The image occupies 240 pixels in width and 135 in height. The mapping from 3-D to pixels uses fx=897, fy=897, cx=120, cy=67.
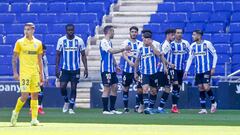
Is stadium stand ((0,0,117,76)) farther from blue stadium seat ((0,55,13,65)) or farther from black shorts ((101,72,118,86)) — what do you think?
black shorts ((101,72,118,86))

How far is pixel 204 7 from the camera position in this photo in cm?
3275

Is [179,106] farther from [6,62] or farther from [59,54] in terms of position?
[6,62]

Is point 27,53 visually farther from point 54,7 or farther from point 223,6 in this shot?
point 54,7

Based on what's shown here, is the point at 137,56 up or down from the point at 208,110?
up

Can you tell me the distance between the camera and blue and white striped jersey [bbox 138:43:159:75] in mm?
24750

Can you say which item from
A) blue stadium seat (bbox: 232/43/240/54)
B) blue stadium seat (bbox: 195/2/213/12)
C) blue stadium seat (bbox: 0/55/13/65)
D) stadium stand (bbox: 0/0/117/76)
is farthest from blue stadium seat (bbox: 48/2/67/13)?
blue stadium seat (bbox: 232/43/240/54)

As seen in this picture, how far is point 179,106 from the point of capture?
91.3 ft

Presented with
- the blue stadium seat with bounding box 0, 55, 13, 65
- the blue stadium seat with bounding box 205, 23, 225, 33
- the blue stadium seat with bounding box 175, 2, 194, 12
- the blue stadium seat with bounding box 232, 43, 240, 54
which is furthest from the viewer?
the blue stadium seat with bounding box 175, 2, 194, 12

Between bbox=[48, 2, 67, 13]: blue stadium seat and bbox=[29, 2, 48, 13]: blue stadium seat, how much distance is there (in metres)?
0.20

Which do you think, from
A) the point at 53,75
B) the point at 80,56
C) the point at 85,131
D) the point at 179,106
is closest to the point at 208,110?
the point at 179,106

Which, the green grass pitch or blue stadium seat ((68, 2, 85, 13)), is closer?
the green grass pitch

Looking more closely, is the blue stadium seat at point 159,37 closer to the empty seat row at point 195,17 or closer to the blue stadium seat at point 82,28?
the empty seat row at point 195,17

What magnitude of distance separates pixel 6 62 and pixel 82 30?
3.06m

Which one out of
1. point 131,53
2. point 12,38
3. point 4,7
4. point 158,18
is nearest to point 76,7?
point 12,38
